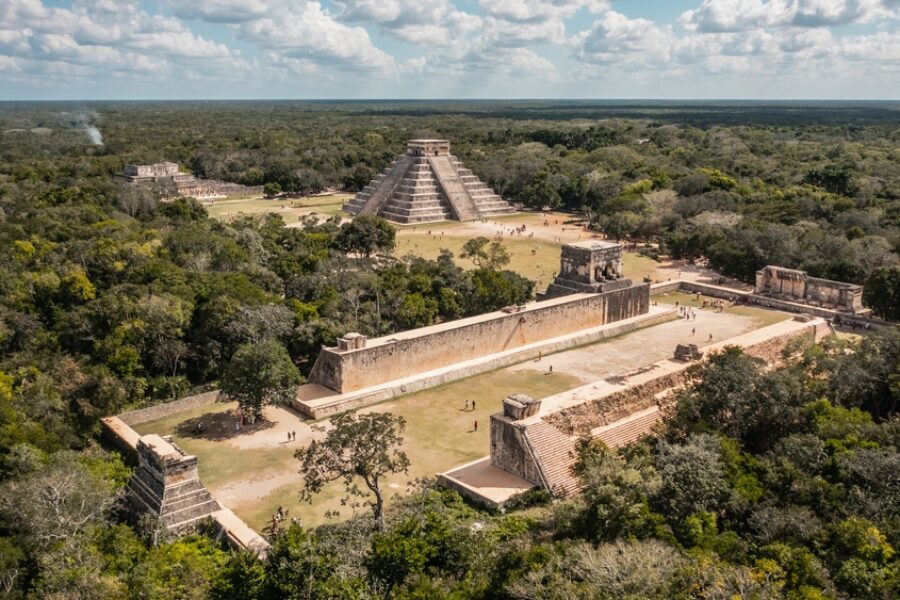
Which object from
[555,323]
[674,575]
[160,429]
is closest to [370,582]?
Result: [674,575]

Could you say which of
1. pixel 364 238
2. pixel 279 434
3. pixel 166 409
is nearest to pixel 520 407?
pixel 279 434

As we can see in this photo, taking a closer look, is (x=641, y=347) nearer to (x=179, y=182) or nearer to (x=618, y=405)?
(x=618, y=405)

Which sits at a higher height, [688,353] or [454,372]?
[688,353]

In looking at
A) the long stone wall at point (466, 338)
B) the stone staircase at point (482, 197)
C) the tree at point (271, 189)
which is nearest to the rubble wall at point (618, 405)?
the long stone wall at point (466, 338)

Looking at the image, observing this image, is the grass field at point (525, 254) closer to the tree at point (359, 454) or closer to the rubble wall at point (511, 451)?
the rubble wall at point (511, 451)

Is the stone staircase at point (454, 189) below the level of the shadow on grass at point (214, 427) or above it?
above

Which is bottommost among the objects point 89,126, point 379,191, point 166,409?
point 166,409
